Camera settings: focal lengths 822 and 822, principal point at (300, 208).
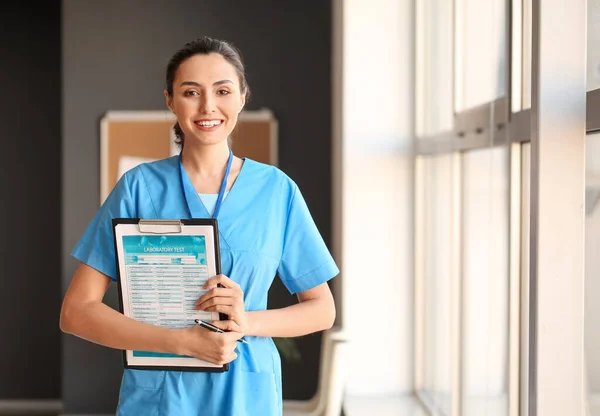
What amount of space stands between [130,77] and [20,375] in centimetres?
234

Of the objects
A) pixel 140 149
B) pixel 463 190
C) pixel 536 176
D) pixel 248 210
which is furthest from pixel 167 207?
pixel 140 149

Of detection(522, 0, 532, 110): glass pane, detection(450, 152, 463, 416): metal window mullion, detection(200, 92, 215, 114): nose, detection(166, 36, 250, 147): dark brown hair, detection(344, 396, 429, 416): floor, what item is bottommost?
detection(344, 396, 429, 416): floor

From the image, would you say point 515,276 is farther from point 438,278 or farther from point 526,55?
point 438,278

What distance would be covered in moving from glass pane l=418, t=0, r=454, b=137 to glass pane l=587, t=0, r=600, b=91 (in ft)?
4.38

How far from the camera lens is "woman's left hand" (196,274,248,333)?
121cm

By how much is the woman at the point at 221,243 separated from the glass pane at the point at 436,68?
59.7 inches

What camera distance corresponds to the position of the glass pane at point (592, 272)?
137cm

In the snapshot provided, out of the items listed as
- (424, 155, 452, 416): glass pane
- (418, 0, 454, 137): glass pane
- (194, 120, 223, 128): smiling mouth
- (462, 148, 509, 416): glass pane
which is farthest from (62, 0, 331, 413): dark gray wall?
(194, 120, 223, 128): smiling mouth

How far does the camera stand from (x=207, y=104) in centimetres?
129

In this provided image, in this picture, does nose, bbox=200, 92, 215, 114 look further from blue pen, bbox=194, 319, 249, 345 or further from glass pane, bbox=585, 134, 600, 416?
glass pane, bbox=585, 134, 600, 416

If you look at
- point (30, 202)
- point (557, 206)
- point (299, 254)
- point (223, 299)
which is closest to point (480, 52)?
point (557, 206)

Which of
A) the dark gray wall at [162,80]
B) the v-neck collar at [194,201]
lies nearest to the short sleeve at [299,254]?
the v-neck collar at [194,201]

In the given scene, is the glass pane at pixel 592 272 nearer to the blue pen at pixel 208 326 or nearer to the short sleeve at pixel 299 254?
the short sleeve at pixel 299 254

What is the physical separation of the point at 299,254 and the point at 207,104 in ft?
1.00
